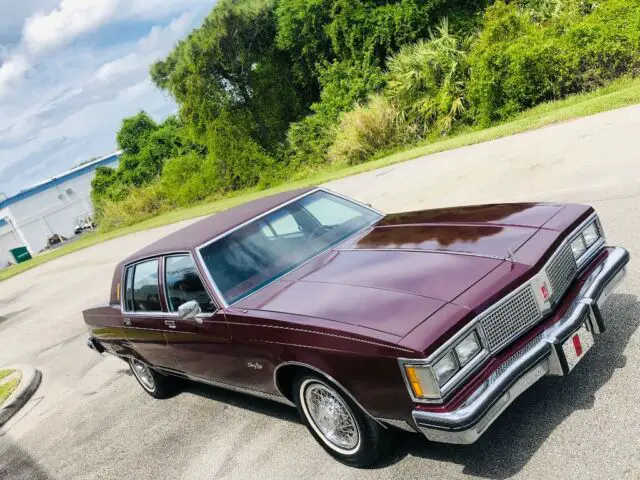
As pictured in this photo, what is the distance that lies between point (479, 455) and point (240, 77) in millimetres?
24319

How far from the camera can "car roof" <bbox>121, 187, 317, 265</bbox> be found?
15.9 feet

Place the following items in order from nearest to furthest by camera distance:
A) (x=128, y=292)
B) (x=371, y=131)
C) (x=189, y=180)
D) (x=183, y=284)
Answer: (x=183, y=284) < (x=128, y=292) < (x=371, y=131) < (x=189, y=180)

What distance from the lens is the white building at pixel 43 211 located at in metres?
63.0

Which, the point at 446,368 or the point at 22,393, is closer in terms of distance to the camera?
the point at 446,368

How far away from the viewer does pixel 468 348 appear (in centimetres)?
324

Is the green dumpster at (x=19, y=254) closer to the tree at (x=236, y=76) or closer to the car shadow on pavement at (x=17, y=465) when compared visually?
the tree at (x=236, y=76)

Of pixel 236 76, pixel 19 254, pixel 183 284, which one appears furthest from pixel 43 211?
pixel 183 284

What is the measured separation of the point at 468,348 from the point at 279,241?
6.64 feet

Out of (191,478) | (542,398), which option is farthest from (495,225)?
(191,478)

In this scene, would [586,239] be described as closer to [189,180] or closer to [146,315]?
[146,315]

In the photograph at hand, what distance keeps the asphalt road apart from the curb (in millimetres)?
145

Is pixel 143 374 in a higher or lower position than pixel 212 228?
lower

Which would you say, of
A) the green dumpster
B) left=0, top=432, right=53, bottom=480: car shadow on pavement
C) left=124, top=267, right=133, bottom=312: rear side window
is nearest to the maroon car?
left=124, top=267, right=133, bottom=312: rear side window

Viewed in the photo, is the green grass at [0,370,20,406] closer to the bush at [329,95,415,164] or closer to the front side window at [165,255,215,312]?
the front side window at [165,255,215,312]
